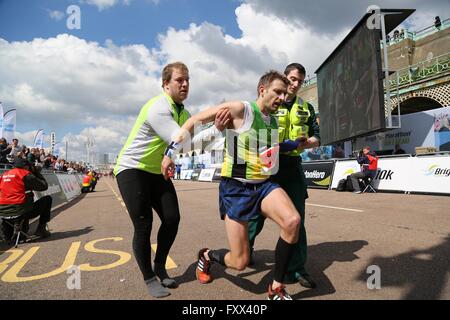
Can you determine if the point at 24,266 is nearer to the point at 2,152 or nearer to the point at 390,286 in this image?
the point at 390,286

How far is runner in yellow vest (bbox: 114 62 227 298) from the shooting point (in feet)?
9.94

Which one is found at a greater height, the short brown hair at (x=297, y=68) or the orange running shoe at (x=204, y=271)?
the short brown hair at (x=297, y=68)

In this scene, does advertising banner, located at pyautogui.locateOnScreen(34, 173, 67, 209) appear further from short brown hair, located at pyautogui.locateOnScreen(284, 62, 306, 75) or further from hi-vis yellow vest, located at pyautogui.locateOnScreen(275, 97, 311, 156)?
short brown hair, located at pyautogui.locateOnScreen(284, 62, 306, 75)

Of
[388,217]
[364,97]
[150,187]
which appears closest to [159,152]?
[150,187]

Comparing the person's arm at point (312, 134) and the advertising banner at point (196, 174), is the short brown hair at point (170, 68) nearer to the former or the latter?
the person's arm at point (312, 134)

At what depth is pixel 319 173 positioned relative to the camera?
656 inches

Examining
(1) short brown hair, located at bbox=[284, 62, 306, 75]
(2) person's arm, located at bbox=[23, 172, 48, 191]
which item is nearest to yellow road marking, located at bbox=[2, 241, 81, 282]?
(2) person's arm, located at bbox=[23, 172, 48, 191]

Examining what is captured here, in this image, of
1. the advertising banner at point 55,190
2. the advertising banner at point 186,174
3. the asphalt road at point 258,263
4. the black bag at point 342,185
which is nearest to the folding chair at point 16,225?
the asphalt road at point 258,263

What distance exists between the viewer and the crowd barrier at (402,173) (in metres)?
11.0

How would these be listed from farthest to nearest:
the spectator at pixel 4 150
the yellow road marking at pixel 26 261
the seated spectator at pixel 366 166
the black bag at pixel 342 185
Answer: the black bag at pixel 342 185 < the spectator at pixel 4 150 < the seated spectator at pixel 366 166 < the yellow road marking at pixel 26 261

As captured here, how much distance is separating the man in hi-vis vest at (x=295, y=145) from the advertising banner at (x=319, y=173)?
42.9ft

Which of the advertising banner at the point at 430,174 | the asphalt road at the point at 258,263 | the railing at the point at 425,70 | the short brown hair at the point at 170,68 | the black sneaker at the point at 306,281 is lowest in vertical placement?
the asphalt road at the point at 258,263

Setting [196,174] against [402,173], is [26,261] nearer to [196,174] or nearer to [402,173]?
[402,173]

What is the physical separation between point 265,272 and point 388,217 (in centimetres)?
460
